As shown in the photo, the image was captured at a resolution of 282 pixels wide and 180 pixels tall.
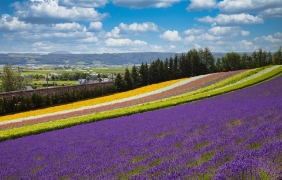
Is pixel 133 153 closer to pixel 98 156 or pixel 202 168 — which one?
pixel 98 156

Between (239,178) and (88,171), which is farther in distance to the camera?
(88,171)

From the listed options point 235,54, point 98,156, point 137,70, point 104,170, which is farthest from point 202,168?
point 235,54

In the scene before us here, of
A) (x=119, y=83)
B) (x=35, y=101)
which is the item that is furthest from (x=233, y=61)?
(x=35, y=101)

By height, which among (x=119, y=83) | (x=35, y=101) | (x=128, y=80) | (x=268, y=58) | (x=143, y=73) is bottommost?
(x=35, y=101)

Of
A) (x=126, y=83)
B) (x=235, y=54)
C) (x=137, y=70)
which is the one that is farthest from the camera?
(x=235, y=54)

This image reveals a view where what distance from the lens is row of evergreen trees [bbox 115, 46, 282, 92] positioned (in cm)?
7556

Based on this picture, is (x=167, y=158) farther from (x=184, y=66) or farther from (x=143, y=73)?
(x=184, y=66)

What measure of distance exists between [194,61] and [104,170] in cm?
9046

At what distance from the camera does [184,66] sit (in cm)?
9262

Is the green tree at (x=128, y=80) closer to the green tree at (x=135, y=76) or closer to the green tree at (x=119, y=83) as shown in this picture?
the green tree at (x=119, y=83)

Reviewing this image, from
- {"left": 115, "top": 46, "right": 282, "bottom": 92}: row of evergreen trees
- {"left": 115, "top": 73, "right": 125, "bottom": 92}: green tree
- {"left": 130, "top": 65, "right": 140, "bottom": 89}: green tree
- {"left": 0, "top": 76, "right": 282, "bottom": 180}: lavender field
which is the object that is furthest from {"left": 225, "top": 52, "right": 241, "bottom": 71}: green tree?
{"left": 0, "top": 76, "right": 282, "bottom": 180}: lavender field

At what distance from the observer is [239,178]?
406 centimetres

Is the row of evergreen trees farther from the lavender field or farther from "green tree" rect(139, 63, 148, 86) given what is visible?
the lavender field

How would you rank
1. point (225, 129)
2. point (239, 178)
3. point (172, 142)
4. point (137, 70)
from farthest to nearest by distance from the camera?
1. point (137, 70)
2. point (225, 129)
3. point (172, 142)
4. point (239, 178)
